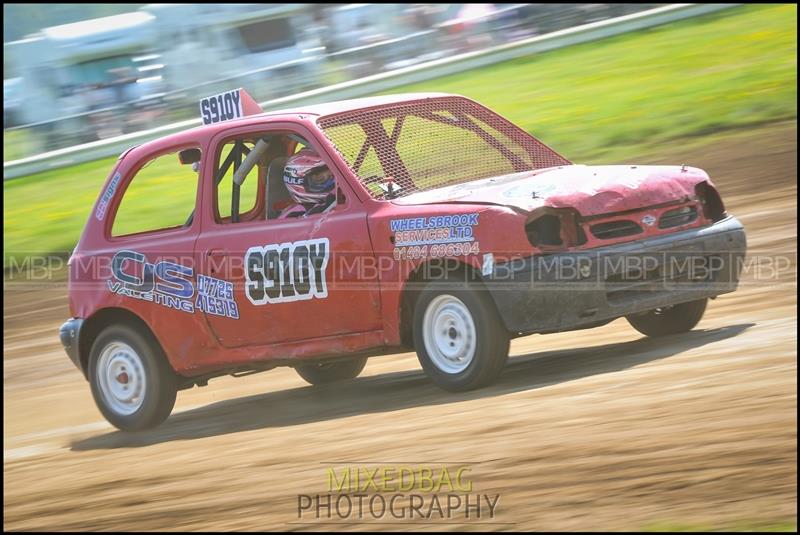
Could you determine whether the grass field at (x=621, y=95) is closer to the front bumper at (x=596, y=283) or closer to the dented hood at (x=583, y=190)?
the dented hood at (x=583, y=190)

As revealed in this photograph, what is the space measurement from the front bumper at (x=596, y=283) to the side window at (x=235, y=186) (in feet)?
5.95

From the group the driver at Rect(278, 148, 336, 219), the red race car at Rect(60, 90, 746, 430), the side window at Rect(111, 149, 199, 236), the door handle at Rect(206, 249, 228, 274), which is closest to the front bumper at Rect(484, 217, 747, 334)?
the red race car at Rect(60, 90, 746, 430)

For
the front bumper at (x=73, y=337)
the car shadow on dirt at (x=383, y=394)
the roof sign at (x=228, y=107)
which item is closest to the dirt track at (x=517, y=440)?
the car shadow on dirt at (x=383, y=394)

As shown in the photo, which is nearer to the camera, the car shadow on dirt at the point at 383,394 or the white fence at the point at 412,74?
the car shadow on dirt at the point at 383,394

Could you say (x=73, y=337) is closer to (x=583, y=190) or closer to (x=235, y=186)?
(x=235, y=186)

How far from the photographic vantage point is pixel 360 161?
6965 mm

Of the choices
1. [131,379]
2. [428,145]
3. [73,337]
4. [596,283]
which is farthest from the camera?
[73,337]

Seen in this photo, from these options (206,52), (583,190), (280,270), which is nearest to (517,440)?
(583,190)

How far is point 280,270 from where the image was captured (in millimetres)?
6992

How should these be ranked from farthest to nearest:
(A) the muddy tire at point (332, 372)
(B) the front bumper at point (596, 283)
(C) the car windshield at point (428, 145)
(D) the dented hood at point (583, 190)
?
(A) the muddy tire at point (332, 372), (C) the car windshield at point (428, 145), (D) the dented hood at point (583, 190), (B) the front bumper at point (596, 283)

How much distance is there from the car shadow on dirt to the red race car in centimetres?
19

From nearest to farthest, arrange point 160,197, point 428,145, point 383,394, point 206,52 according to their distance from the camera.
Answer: point 428,145 → point 383,394 → point 160,197 → point 206,52

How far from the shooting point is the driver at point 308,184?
700 cm

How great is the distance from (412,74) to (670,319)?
1290 centimetres
